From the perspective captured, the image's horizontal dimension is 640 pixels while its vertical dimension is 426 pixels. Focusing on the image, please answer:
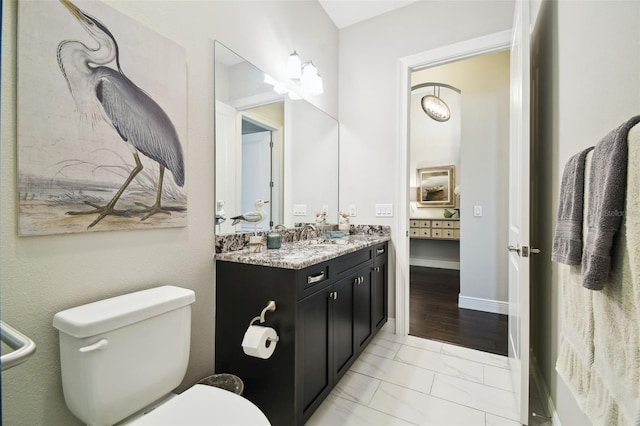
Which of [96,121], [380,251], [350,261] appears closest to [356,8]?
[380,251]

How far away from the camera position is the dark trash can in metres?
1.42

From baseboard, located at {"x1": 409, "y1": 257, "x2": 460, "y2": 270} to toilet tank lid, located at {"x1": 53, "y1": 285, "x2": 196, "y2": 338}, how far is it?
15.9 ft

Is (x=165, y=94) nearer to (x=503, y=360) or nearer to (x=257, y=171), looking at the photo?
(x=257, y=171)

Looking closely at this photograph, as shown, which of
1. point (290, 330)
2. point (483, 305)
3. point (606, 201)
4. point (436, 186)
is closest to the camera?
point (606, 201)

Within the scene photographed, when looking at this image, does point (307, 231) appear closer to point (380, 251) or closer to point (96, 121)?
point (380, 251)

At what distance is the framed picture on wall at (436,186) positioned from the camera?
499 centimetres

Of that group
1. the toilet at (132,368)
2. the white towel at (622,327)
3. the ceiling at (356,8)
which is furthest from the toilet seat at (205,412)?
the ceiling at (356,8)

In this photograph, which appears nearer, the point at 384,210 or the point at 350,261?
the point at 350,261

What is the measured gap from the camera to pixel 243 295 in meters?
1.50

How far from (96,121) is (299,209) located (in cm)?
150

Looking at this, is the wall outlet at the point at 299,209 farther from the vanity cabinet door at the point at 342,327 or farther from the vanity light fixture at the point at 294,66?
the vanity light fixture at the point at 294,66

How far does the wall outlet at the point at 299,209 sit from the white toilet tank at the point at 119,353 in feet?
4.21

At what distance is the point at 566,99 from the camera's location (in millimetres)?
1363

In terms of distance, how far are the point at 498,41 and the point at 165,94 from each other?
2408mm
